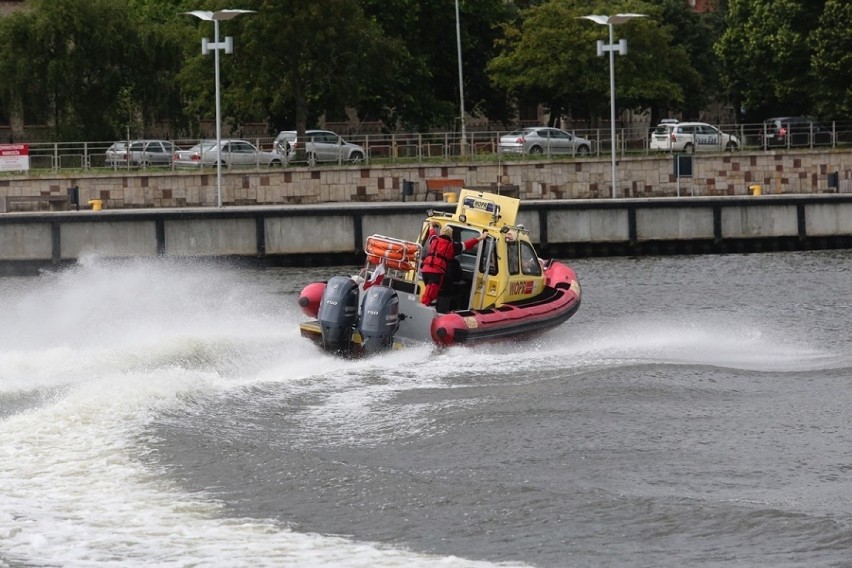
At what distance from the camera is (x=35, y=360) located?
1947 centimetres

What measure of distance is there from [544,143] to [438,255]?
32973mm

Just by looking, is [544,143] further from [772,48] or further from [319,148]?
[772,48]

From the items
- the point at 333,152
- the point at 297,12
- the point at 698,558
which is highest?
the point at 297,12

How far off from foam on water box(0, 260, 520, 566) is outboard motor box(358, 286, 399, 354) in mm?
551

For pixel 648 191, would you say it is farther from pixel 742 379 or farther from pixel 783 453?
pixel 783 453

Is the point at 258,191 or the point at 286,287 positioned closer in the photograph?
the point at 286,287

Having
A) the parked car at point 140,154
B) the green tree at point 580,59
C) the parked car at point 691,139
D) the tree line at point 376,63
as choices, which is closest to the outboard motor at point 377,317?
the parked car at point 140,154

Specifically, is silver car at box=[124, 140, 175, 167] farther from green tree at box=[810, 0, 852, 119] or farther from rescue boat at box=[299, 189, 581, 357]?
rescue boat at box=[299, 189, 581, 357]

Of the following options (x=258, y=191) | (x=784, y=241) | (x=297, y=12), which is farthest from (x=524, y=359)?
(x=297, y=12)

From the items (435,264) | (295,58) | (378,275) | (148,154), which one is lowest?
(378,275)

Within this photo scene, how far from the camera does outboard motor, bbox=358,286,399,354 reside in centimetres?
2098

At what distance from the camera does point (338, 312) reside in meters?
20.9

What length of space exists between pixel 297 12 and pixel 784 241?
1946cm

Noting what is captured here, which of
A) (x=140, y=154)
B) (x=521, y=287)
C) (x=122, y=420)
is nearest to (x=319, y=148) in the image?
(x=140, y=154)
